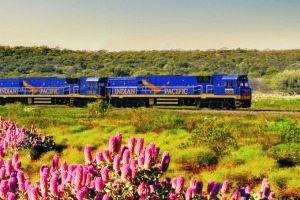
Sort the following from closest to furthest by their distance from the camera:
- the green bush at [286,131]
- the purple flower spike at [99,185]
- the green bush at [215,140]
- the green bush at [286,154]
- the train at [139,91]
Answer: the purple flower spike at [99,185]
the green bush at [286,154]
the green bush at [215,140]
the green bush at [286,131]
the train at [139,91]

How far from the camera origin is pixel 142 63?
316ft

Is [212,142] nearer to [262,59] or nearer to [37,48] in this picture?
[262,59]

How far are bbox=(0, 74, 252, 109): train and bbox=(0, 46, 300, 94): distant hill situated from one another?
27.9 meters

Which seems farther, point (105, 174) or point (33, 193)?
point (105, 174)

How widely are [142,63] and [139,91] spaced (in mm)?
55054

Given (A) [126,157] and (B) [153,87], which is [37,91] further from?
(A) [126,157]

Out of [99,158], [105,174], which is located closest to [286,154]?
[99,158]

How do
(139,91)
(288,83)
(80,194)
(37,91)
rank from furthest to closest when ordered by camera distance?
(288,83) → (37,91) → (139,91) → (80,194)

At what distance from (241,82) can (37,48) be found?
90.0 m

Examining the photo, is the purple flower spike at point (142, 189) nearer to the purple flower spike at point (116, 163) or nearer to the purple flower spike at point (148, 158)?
the purple flower spike at point (148, 158)

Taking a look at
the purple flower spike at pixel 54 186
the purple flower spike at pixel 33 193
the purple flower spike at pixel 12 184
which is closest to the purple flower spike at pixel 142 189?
the purple flower spike at pixel 54 186

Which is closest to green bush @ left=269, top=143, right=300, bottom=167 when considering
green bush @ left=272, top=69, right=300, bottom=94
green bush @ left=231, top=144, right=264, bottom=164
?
green bush @ left=231, top=144, right=264, bottom=164

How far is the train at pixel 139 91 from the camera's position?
3806 centimetres

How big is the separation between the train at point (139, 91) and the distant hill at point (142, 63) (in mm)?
27896
